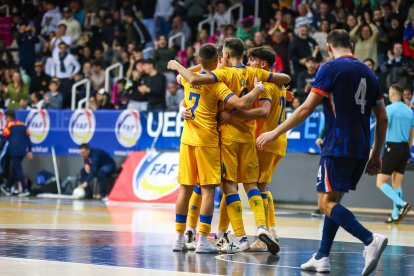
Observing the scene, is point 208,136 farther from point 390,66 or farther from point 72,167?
point 72,167

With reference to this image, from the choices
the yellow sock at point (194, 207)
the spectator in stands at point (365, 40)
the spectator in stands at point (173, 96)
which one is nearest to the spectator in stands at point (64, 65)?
the spectator in stands at point (173, 96)

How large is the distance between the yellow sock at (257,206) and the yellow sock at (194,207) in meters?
0.66

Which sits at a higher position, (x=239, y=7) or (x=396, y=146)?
(x=239, y=7)

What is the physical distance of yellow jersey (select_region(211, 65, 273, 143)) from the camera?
970 centimetres

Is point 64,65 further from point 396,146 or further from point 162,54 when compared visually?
point 396,146

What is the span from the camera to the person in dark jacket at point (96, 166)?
21641 mm

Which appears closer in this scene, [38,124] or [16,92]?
[38,124]

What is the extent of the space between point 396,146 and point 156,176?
20.7ft

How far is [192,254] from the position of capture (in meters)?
9.45

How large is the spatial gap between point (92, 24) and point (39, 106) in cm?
458

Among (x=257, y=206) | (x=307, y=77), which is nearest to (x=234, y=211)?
(x=257, y=206)

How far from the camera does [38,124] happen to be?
23.4 meters

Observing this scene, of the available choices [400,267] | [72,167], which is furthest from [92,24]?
[400,267]

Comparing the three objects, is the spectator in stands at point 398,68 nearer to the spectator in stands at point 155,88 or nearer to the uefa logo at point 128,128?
the spectator in stands at point 155,88
